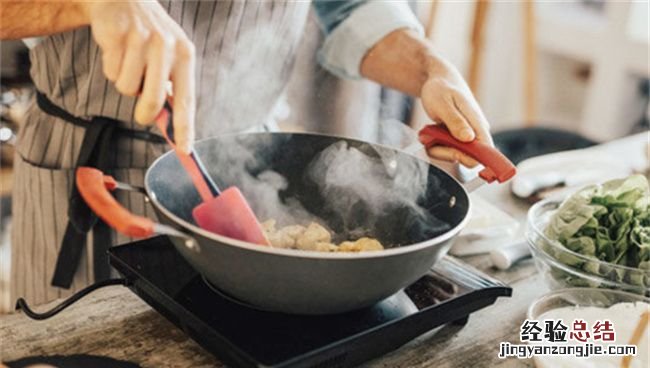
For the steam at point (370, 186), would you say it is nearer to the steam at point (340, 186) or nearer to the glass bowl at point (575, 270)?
the steam at point (340, 186)

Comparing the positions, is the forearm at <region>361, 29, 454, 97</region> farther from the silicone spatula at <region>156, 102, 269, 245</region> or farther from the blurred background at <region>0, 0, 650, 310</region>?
the blurred background at <region>0, 0, 650, 310</region>

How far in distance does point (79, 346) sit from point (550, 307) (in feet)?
1.98

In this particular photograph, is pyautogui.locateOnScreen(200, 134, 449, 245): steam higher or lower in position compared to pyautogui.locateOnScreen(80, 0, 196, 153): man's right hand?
lower

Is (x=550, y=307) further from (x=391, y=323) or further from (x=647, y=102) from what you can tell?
(x=647, y=102)

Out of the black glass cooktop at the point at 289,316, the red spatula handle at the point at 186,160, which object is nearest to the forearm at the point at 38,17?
the red spatula handle at the point at 186,160

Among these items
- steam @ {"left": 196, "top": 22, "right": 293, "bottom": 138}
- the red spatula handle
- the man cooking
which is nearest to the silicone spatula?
the red spatula handle

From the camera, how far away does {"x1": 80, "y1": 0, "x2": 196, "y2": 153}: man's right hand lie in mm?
861

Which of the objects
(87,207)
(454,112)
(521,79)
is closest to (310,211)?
(454,112)

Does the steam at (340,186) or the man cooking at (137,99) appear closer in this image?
the steam at (340,186)

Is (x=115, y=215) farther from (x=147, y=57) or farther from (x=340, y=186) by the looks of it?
(x=340, y=186)

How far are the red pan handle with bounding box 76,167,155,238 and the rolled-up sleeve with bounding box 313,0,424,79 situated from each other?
2.34ft

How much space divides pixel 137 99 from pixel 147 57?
0.36 metres

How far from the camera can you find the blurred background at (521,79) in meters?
2.36

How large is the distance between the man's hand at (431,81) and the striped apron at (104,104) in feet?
0.54
